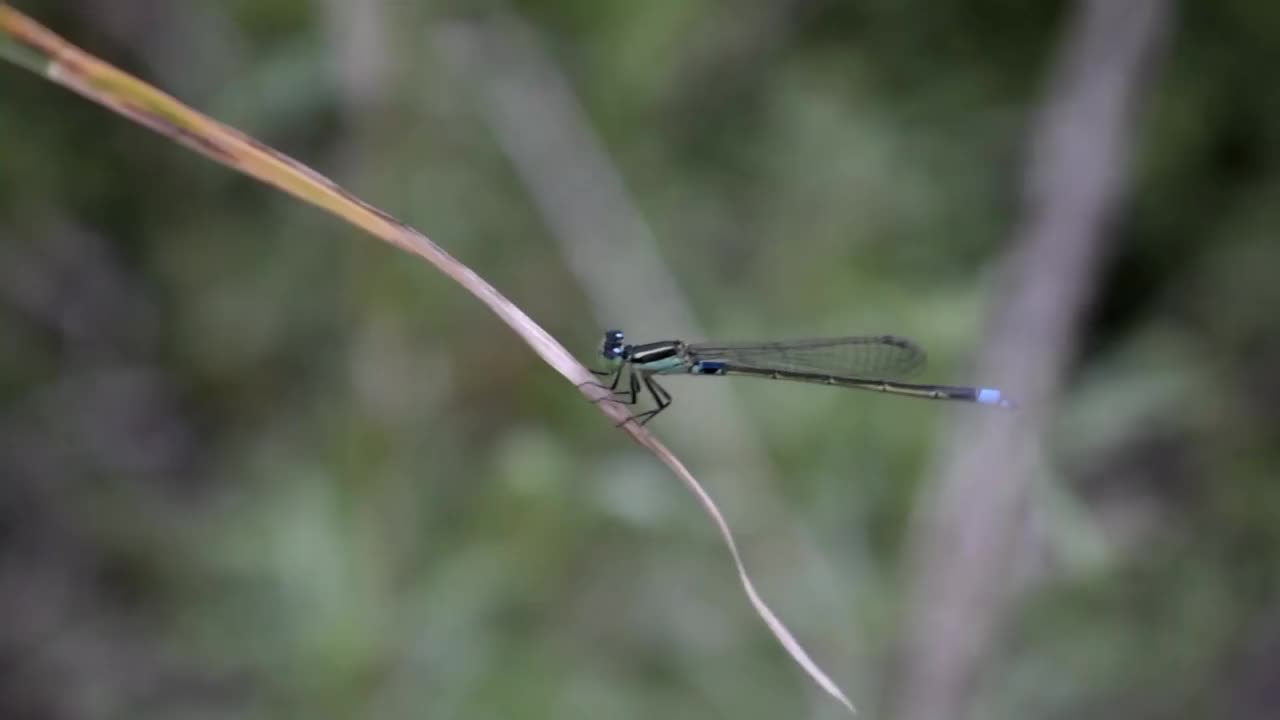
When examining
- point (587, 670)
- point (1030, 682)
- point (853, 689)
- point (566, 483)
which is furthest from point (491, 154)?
point (1030, 682)

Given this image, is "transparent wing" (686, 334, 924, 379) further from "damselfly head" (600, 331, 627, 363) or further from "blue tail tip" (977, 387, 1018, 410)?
"blue tail tip" (977, 387, 1018, 410)

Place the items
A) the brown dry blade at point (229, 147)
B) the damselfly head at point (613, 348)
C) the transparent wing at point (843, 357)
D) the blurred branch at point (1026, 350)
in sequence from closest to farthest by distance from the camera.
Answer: the brown dry blade at point (229, 147)
the blurred branch at point (1026, 350)
the damselfly head at point (613, 348)
the transparent wing at point (843, 357)

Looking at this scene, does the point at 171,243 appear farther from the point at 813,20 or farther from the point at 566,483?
the point at 813,20

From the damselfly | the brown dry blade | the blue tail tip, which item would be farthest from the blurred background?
the brown dry blade

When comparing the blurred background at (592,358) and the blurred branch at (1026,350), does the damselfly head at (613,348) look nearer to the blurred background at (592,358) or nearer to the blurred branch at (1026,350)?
the blurred background at (592,358)

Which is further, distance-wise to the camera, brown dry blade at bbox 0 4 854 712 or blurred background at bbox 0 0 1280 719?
blurred background at bbox 0 0 1280 719

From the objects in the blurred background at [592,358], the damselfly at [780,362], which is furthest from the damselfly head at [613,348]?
the blurred background at [592,358]

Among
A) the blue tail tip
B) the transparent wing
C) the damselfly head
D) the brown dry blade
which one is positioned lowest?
the brown dry blade
